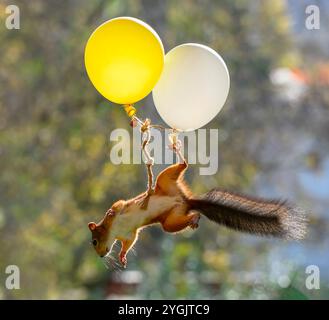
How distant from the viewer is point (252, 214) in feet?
6.73

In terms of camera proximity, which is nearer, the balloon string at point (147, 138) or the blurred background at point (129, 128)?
the balloon string at point (147, 138)

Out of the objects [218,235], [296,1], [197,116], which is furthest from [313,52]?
[197,116]

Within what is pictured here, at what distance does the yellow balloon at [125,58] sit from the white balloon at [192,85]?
5 centimetres

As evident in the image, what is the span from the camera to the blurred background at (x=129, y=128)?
22.7 feet

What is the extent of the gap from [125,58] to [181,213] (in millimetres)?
388

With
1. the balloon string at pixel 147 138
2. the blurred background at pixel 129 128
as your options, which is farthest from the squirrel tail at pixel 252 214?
the blurred background at pixel 129 128
